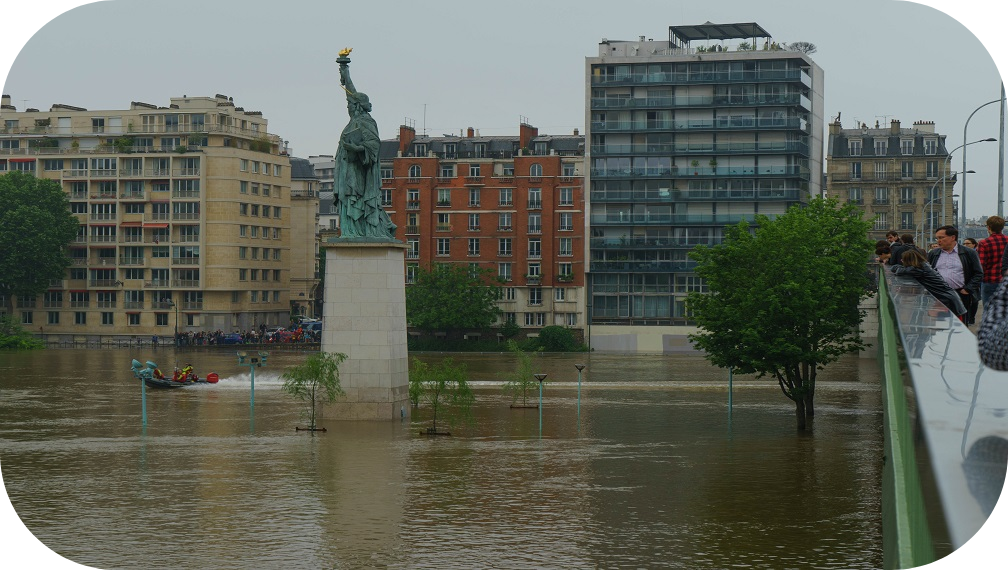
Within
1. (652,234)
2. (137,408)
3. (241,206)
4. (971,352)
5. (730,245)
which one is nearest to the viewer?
(971,352)

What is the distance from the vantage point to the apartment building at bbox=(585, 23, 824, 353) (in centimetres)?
10762

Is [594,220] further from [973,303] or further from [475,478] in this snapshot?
[973,303]

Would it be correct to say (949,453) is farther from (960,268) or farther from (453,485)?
(453,485)

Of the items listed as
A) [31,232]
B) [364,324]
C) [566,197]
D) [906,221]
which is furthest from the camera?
[906,221]

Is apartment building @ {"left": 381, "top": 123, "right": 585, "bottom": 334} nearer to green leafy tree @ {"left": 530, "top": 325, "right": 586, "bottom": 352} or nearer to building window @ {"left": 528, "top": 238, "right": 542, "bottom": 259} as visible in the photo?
building window @ {"left": 528, "top": 238, "right": 542, "bottom": 259}

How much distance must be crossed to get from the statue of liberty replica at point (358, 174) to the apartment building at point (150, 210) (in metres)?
70.4

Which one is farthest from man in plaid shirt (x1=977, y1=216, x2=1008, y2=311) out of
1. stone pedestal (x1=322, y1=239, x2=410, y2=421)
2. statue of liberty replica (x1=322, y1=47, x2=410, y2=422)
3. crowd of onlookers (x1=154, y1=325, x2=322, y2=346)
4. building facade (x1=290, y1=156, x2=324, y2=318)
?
building facade (x1=290, y1=156, x2=324, y2=318)

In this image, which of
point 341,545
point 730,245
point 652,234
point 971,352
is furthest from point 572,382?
point 971,352

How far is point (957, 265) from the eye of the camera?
1822 cm

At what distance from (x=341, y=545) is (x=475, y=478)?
31.4 feet

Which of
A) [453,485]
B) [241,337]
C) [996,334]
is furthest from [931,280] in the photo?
[241,337]

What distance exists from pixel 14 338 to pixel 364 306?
75099 millimetres

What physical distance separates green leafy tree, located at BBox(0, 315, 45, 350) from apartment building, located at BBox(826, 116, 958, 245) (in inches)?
2857

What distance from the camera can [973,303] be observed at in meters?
19.3
